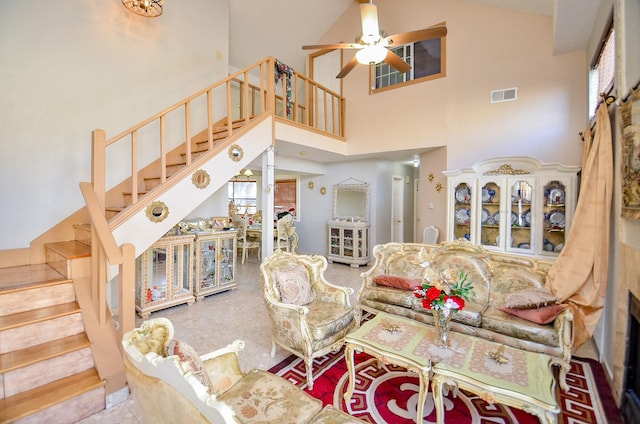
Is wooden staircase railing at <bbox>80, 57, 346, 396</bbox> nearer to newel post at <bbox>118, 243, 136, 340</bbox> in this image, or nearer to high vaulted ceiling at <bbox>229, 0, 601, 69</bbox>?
newel post at <bbox>118, 243, 136, 340</bbox>

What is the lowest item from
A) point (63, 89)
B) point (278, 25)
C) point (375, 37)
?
point (63, 89)

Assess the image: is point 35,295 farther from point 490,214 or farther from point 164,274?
point 490,214

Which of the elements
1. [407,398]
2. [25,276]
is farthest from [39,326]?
[407,398]

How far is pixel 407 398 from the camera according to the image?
206cm

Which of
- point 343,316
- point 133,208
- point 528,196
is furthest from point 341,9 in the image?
point 343,316

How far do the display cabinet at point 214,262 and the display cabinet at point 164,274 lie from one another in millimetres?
106

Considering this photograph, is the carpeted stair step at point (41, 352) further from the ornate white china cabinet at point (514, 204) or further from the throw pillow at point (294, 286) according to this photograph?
the ornate white china cabinet at point (514, 204)

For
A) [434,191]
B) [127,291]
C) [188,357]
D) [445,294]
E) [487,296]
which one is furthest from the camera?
[434,191]

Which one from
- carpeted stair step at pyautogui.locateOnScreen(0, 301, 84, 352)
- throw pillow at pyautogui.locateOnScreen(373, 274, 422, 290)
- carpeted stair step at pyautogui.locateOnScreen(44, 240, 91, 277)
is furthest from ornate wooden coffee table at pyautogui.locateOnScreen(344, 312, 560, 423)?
carpeted stair step at pyautogui.locateOnScreen(44, 240, 91, 277)

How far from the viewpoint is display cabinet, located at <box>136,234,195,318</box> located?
11.7 feet

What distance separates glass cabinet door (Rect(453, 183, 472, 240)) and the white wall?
179 inches

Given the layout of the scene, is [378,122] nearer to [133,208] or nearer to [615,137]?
[615,137]

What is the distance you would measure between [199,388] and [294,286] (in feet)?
5.84

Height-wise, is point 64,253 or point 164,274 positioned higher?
point 64,253
